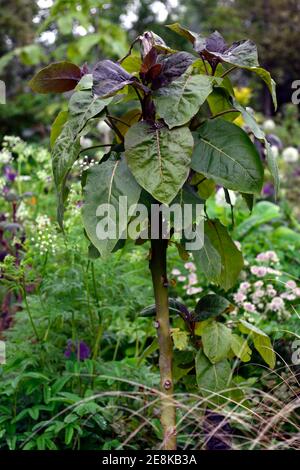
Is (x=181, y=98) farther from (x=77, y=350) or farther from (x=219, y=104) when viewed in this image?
(x=77, y=350)

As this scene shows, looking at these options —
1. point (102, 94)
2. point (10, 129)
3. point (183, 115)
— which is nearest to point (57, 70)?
point (102, 94)

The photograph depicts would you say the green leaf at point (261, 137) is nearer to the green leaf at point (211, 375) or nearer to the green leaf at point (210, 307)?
the green leaf at point (210, 307)

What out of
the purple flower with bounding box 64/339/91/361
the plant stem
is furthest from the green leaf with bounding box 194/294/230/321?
the purple flower with bounding box 64/339/91/361

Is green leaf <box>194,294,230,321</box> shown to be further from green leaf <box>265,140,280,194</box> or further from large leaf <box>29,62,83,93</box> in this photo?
large leaf <box>29,62,83,93</box>

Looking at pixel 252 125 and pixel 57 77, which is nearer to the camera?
pixel 252 125

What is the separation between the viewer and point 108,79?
155cm

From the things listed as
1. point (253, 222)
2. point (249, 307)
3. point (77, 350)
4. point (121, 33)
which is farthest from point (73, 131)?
Answer: point (121, 33)

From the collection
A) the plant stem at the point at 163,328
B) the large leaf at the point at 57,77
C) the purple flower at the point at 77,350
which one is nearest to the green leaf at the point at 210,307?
the plant stem at the point at 163,328

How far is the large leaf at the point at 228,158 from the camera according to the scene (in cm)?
160

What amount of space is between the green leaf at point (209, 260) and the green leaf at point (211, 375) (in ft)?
0.79

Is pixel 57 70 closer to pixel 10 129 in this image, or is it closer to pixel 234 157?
pixel 234 157

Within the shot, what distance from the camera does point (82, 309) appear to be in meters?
2.39

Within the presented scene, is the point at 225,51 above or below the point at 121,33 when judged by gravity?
below

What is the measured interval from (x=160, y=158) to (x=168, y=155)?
2 centimetres
